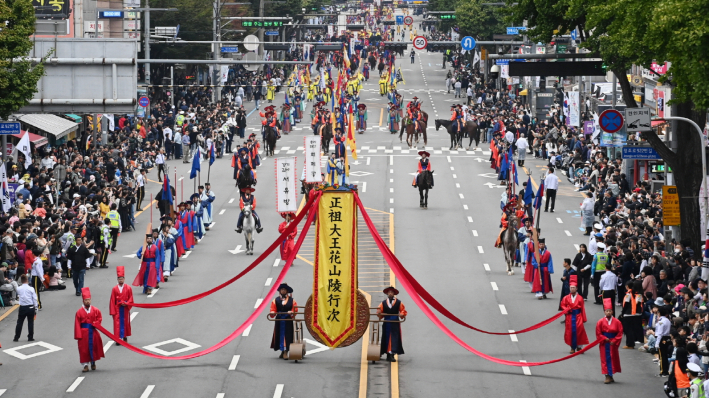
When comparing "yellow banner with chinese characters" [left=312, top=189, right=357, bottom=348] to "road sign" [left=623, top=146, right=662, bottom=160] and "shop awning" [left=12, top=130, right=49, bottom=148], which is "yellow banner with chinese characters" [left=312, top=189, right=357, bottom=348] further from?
"shop awning" [left=12, top=130, right=49, bottom=148]

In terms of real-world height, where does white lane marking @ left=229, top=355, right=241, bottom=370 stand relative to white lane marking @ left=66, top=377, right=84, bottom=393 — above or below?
above

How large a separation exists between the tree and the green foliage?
55.6 m

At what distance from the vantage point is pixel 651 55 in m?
25.2

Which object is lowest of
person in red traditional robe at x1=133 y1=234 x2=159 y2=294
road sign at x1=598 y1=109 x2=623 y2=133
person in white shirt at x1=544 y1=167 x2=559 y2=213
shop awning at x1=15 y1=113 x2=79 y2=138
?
person in red traditional robe at x1=133 y1=234 x2=159 y2=294

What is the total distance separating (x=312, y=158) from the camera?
4003 centimetres

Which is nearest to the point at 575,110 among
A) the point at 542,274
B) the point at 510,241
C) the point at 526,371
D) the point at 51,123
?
the point at 510,241

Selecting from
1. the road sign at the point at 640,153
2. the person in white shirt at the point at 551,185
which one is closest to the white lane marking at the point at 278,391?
the road sign at the point at 640,153

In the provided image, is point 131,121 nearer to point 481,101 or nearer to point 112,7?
point 112,7

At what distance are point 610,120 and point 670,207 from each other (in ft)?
8.38

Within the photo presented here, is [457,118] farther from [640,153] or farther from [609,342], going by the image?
[609,342]

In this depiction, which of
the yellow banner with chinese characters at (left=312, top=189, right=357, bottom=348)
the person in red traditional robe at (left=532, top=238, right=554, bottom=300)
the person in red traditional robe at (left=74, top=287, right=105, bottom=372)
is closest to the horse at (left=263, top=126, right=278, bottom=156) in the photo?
the person in red traditional robe at (left=532, top=238, right=554, bottom=300)

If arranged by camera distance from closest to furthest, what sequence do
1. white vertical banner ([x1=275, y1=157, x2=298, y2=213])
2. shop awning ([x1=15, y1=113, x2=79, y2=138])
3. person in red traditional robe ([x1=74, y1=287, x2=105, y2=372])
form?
1. person in red traditional robe ([x1=74, y1=287, x2=105, y2=372])
2. white vertical banner ([x1=275, y1=157, x2=298, y2=213])
3. shop awning ([x1=15, y1=113, x2=79, y2=138])

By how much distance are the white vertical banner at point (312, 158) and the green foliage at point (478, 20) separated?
154 ft

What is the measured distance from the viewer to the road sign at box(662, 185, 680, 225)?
1069 inches
